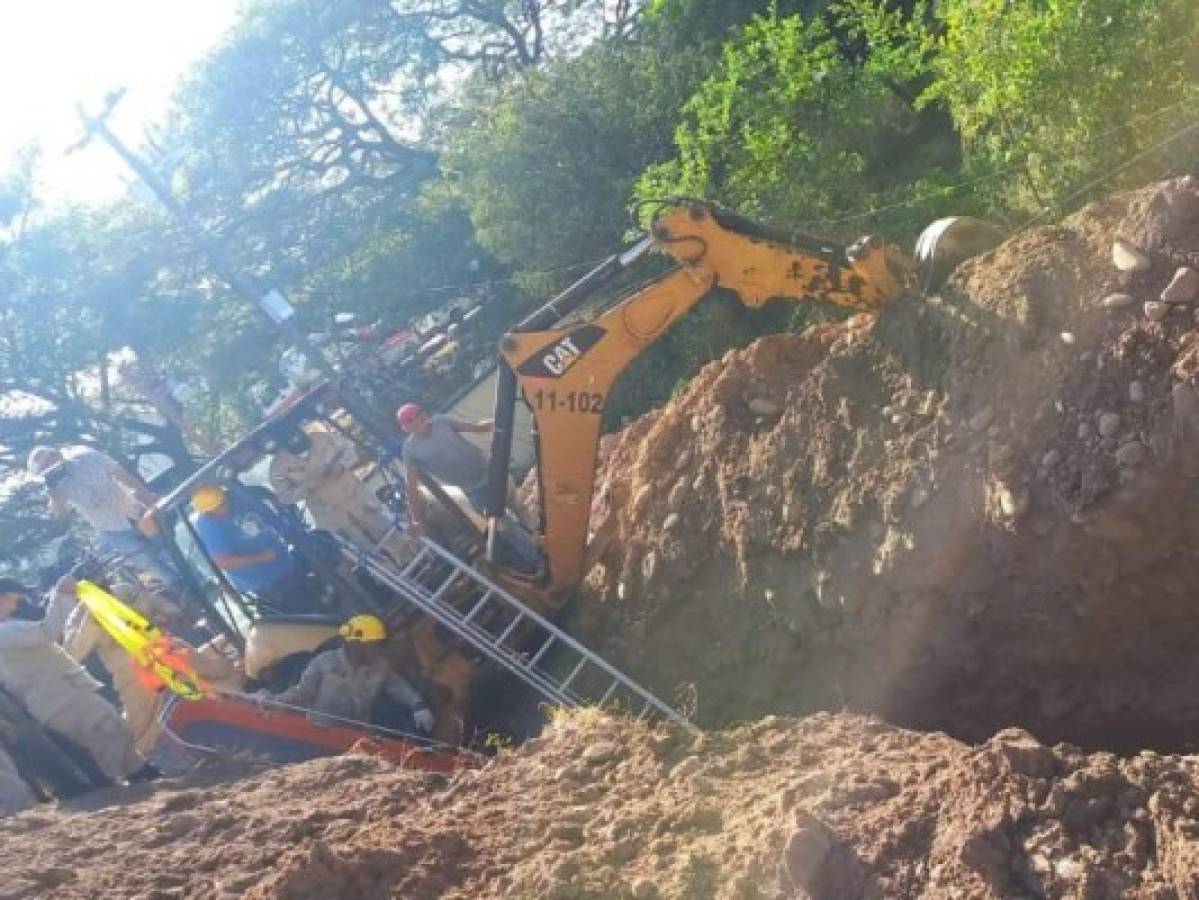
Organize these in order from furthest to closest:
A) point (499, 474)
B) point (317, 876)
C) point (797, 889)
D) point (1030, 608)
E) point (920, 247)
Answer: point (499, 474)
point (920, 247)
point (1030, 608)
point (317, 876)
point (797, 889)

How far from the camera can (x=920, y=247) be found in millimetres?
7668

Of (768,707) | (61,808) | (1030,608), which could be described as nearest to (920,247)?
(1030,608)

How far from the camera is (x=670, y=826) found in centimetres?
498

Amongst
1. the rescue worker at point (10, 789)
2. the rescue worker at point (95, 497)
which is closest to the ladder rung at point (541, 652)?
the rescue worker at point (10, 789)

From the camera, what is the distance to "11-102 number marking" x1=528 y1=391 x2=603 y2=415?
7.89 meters

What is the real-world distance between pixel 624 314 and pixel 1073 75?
10.7 ft

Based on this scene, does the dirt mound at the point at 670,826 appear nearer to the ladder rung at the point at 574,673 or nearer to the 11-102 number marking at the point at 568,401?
the ladder rung at the point at 574,673

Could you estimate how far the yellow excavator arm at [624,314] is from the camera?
7469mm

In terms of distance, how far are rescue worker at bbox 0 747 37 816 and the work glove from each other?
2.57 metres

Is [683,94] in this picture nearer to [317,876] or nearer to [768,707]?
[768,707]

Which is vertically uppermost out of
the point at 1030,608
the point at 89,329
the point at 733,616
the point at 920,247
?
the point at 89,329

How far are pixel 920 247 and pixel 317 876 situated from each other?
16.7ft

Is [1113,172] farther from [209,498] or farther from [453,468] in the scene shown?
[209,498]

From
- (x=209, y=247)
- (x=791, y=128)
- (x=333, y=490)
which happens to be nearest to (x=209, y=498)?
(x=333, y=490)
